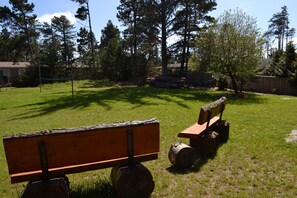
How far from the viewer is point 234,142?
6.49 metres

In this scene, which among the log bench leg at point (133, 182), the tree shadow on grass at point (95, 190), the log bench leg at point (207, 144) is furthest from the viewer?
the log bench leg at point (207, 144)

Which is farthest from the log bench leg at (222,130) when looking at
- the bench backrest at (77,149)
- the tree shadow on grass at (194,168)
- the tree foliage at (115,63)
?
the tree foliage at (115,63)

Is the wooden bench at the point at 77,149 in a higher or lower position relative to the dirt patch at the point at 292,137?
higher

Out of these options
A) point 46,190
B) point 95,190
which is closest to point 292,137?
point 95,190

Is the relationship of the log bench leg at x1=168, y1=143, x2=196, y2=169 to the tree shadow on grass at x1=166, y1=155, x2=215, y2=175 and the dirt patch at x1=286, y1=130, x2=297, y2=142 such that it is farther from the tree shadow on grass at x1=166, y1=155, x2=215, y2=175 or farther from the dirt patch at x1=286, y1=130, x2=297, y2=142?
the dirt patch at x1=286, y1=130, x2=297, y2=142

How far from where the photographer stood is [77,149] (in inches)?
137

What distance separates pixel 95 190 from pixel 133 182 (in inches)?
30.8

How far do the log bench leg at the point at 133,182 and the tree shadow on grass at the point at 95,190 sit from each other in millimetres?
326

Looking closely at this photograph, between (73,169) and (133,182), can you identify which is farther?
(133,182)

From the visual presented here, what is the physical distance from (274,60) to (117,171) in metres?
25.9

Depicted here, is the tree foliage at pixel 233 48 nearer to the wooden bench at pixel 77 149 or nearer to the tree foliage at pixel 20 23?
the wooden bench at pixel 77 149

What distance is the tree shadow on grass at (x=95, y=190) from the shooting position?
3.94 m

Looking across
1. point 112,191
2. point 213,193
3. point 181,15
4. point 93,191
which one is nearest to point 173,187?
point 213,193

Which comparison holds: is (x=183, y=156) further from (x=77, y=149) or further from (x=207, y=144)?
(x=77, y=149)
